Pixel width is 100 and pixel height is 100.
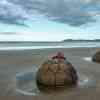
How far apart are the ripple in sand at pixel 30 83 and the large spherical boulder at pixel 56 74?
0.03 m

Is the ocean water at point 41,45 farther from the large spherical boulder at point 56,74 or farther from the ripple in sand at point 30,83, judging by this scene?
the large spherical boulder at point 56,74

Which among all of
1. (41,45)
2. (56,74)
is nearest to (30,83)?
(56,74)

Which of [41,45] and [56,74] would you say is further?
[41,45]

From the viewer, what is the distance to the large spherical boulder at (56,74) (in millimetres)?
660

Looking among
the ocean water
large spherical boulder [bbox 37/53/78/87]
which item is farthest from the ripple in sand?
the ocean water

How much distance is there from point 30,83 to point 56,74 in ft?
0.33

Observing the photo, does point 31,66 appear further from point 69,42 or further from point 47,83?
point 69,42

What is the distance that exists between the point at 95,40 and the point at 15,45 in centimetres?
56

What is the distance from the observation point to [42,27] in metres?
1.48

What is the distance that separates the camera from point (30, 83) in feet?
2.35

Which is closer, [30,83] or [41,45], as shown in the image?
[30,83]

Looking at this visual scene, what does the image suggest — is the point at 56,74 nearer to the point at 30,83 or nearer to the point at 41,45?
the point at 30,83

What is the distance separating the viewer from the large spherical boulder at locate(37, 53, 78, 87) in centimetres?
66

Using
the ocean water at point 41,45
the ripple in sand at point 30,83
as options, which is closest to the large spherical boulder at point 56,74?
the ripple in sand at point 30,83
